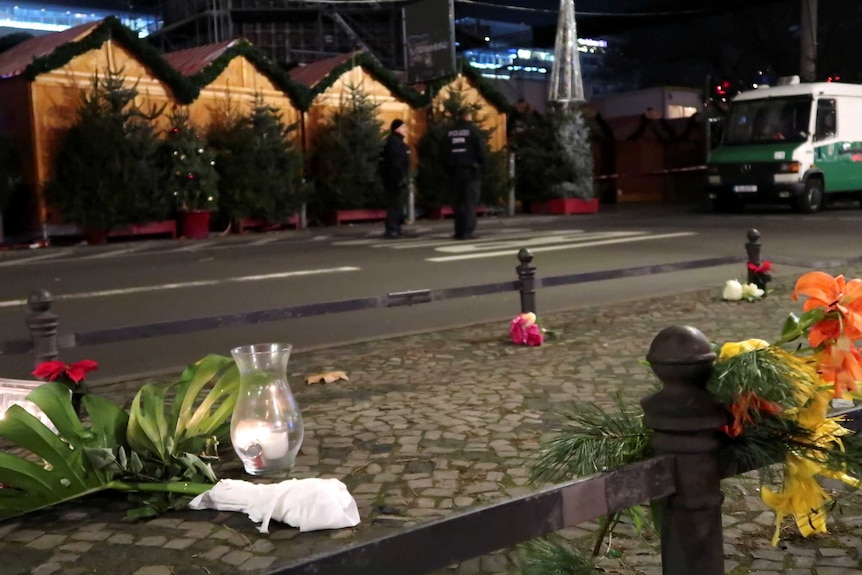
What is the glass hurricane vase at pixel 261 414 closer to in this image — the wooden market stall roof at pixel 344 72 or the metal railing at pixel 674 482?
the metal railing at pixel 674 482

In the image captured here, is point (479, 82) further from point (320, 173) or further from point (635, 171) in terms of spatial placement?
point (635, 171)

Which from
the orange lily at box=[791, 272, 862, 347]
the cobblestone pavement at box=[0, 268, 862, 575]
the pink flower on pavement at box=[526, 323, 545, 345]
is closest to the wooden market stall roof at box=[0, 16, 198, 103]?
the cobblestone pavement at box=[0, 268, 862, 575]

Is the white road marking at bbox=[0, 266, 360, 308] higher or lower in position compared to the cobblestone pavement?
higher

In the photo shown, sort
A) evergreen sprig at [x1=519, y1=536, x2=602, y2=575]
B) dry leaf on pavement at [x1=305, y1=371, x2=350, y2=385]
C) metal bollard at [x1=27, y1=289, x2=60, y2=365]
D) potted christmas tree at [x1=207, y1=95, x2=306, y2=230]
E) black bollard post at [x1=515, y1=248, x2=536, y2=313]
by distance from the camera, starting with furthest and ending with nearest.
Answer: potted christmas tree at [x1=207, y1=95, x2=306, y2=230] < black bollard post at [x1=515, y1=248, x2=536, y2=313] < dry leaf on pavement at [x1=305, y1=371, x2=350, y2=385] < metal bollard at [x1=27, y1=289, x2=60, y2=365] < evergreen sprig at [x1=519, y1=536, x2=602, y2=575]

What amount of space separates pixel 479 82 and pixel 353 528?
2020 cm

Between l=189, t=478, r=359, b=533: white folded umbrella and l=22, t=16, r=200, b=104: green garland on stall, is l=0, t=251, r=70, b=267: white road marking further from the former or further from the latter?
l=189, t=478, r=359, b=533: white folded umbrella

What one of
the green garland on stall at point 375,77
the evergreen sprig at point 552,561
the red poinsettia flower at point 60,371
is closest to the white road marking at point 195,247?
the green garland on stall at point 375,77

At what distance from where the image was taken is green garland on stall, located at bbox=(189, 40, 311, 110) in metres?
17.2

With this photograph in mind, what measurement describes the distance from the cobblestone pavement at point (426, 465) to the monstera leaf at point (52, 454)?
0.11 meters

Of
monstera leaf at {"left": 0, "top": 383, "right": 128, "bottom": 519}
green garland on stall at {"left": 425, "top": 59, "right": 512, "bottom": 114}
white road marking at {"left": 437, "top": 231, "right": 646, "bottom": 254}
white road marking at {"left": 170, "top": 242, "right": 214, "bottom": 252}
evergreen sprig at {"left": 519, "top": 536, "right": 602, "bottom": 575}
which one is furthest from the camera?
green garland on stall at {"left": 425, "top": 59, "right": 512, "bottom": 114}

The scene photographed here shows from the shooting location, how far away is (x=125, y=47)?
16.5m

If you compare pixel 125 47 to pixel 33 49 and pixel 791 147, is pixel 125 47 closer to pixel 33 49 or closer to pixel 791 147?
pixel 33 49

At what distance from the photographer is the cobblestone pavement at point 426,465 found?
298cm

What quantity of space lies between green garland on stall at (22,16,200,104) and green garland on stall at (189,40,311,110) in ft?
1.02
